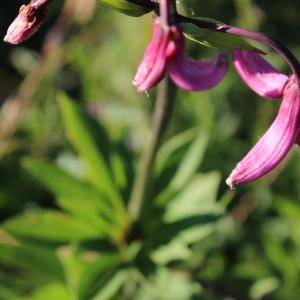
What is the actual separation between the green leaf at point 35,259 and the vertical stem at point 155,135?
0.17 metres

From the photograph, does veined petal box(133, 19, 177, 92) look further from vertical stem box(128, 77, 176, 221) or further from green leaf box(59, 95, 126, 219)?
green leaf box(59, 95, 126, 219)

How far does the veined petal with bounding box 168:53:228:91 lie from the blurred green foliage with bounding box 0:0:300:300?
0.19 ft

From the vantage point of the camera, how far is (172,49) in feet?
2.56

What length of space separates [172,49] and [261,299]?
81cm

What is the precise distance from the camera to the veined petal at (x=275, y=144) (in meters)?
0.81

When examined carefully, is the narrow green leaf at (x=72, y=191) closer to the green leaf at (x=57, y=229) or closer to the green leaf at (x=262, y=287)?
the green leaf at (x=57, y=229)

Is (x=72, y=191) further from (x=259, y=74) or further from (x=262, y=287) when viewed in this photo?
(x=259, y=74)

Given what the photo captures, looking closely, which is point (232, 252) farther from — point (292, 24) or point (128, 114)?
point (292, 24)

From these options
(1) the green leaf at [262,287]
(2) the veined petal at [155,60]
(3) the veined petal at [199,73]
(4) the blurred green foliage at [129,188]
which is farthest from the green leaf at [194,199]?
(2) the veined petal at [155,60]

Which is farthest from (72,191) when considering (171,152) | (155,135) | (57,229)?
(155,135)

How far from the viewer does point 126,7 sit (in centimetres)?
79

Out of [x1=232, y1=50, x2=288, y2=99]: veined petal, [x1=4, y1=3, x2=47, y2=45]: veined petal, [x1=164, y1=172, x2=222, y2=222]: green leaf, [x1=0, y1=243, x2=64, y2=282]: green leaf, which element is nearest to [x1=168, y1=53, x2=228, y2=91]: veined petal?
[x1=232, y1=50, x2=288, y2=99]: veined petal

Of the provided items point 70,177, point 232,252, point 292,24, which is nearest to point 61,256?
point 70,177

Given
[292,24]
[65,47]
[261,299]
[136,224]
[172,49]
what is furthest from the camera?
[292,24]
